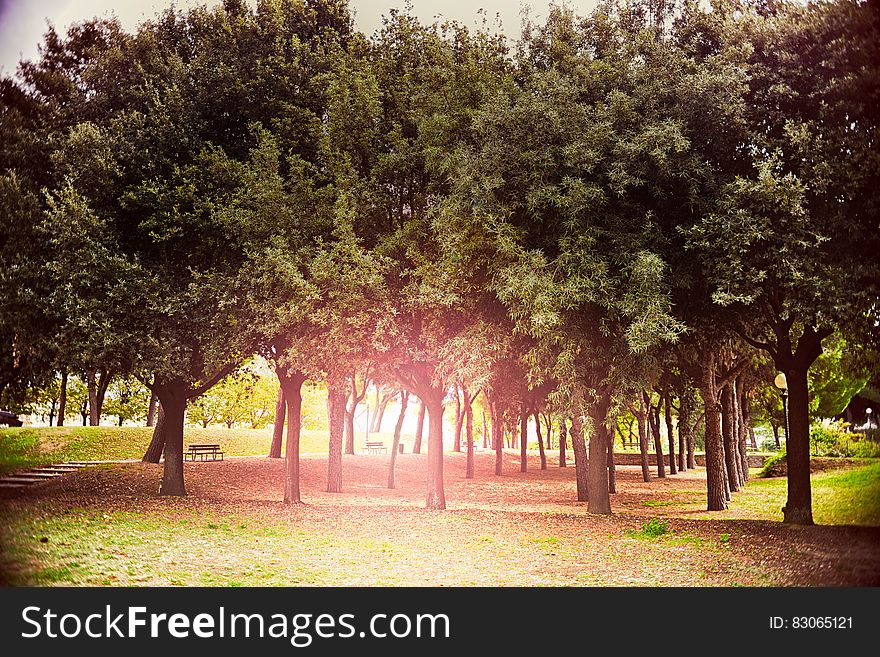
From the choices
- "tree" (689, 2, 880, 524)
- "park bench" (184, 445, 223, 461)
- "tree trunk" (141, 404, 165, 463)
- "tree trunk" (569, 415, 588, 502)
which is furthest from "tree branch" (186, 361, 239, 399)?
"tree" (689, 2, 880, 524)

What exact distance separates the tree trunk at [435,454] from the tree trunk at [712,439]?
497cm

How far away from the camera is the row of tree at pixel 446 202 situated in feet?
31.2

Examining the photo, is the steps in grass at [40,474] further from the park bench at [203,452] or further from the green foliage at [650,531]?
the green foliage at [650,531]

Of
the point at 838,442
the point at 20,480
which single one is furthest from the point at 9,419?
the point at 838,442

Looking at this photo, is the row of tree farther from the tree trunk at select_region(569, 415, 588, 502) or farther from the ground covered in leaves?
the tree trunk at select_region(569, 415, 588, 502)

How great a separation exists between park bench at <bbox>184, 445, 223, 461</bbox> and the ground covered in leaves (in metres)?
3.37

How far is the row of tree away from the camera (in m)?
9.50

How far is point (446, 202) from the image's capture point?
10180 millimetres

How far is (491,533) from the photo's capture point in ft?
34.2

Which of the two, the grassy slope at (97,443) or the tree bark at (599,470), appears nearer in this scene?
the tree bark at (599,470)

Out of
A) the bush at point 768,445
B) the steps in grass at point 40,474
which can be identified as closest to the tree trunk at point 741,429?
the bush at point 768,445

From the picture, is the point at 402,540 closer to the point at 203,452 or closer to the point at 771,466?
the point at 203,452

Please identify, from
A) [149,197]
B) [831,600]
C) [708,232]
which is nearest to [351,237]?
[149,197]

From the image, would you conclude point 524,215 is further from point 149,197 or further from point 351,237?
point 149,197
